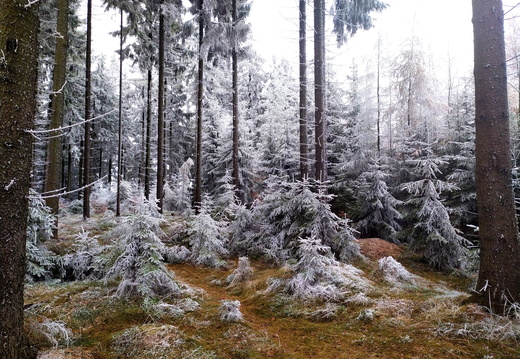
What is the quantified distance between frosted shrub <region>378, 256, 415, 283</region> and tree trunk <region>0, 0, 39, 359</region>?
23.0ft

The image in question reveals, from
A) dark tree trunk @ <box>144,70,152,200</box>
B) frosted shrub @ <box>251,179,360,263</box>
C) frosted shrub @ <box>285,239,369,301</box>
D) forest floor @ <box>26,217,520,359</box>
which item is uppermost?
dark tree trunk @ <box>144,70,152,200</box>

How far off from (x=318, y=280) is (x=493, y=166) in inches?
A: 148

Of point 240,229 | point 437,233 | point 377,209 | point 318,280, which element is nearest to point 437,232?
point 437,233

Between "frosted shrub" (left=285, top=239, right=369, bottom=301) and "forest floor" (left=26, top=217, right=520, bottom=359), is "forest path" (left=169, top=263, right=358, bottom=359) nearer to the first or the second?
"forest floor" (left=26, top=217, right=520, bottom=359)

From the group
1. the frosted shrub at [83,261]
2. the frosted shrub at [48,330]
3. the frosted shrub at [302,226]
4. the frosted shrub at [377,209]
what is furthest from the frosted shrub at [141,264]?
the frosted shrub at [377,209]

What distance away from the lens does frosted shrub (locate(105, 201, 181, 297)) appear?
5539 mm

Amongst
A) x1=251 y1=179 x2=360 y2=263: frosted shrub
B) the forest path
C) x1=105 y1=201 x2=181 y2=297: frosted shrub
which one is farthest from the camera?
x1=251 y1=179 x2=360 y2=263: frosted shrub

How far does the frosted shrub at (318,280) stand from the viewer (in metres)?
5.91

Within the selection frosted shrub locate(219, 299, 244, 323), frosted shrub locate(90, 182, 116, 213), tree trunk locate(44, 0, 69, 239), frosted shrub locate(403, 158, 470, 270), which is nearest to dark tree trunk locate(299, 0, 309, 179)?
frosted shrub locate(403, 158, 470, 270)

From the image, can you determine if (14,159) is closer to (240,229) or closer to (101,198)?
(240,229)

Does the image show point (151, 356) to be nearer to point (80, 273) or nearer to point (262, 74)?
point (80, 273)

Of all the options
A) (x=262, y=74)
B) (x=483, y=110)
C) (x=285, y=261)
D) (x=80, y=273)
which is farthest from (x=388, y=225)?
(x=262, y=74)

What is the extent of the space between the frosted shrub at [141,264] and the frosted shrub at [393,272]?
16.5ft

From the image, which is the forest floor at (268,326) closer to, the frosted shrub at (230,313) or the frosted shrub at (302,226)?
the frosted shrub at (230,313)
